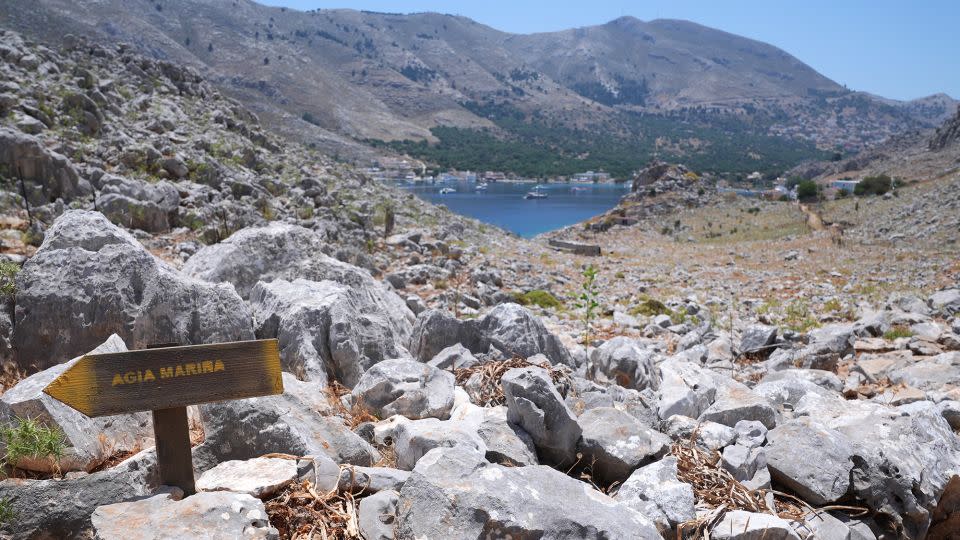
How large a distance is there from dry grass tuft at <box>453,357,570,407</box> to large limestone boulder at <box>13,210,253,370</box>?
6.36ft

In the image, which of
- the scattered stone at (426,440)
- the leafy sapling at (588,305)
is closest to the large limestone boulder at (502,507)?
the scattered stone at (426,440)

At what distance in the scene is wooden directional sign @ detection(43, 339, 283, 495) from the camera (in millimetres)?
2957

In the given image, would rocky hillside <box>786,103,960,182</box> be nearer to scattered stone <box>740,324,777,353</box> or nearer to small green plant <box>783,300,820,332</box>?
small green plant <box>783,300,820,332</box>

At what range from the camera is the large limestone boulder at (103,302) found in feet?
16.0

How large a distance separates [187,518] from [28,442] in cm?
117

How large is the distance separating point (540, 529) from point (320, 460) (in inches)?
54.7

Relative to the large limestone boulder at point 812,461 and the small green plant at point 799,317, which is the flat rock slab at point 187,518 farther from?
the small green plant at point 799,317

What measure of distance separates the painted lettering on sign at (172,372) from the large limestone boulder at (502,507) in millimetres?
1158

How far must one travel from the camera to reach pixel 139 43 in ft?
397

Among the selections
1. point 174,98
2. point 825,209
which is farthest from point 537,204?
point 174,98

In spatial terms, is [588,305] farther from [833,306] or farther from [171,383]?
[171,383]

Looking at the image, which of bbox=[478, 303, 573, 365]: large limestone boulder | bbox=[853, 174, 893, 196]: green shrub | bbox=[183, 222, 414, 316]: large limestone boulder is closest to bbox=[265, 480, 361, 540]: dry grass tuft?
bbox=[478, 303, 573, 365]: large limestone boulder

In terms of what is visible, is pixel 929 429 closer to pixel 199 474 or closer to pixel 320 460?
pixel 320 460

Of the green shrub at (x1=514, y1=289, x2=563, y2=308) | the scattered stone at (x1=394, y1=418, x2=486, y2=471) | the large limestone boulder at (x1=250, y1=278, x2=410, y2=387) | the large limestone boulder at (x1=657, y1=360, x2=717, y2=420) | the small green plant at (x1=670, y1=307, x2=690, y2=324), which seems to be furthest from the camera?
the green shrub at (x1=514, y1=289, x2=563, y2=308)
